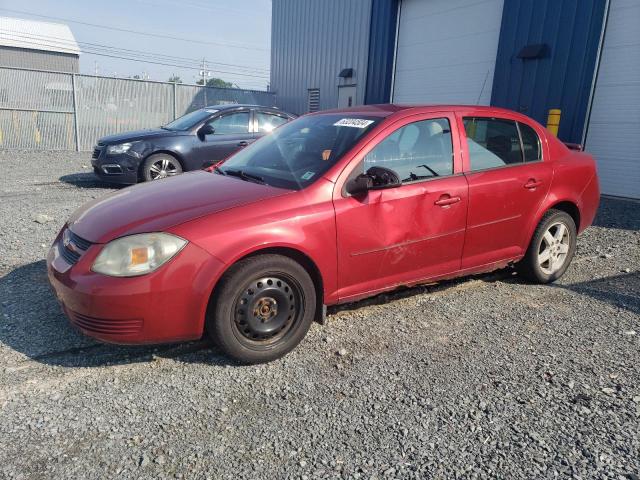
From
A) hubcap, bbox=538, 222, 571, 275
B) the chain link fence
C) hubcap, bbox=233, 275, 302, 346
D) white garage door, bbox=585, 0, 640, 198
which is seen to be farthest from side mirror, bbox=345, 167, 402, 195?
the chain link fence

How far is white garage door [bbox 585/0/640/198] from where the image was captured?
8.81 m

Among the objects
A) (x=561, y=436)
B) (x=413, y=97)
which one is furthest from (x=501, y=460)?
(x=413, y=97)

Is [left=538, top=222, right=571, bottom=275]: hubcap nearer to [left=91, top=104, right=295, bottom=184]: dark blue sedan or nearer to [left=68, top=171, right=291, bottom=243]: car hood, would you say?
[left=68, top=171, right=291, bottom=243]: car hood

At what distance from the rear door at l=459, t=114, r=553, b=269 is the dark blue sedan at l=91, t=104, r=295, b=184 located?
5118 mm

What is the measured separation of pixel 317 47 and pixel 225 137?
38.4ft

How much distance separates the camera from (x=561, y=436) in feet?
8.27

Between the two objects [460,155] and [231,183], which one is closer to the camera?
[231,183]

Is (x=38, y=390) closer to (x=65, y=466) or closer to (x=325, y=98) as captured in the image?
(x=65, y=466)

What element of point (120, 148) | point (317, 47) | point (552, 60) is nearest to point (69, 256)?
point (120, 148)

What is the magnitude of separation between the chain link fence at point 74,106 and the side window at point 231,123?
27.1ft

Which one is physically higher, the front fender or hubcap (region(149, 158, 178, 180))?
the front fender

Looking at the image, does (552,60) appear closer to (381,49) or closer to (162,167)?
(381,49)

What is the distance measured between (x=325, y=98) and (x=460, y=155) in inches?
614

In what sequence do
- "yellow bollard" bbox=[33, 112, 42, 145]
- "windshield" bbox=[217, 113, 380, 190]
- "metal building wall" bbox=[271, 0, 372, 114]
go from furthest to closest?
"metal building wall" bbox=[271, 0, 372, 114] → "yellow bollard" bbox=[33, 112, 42, 145] → "windshield" bbox=[217, 113, 380, 190]
